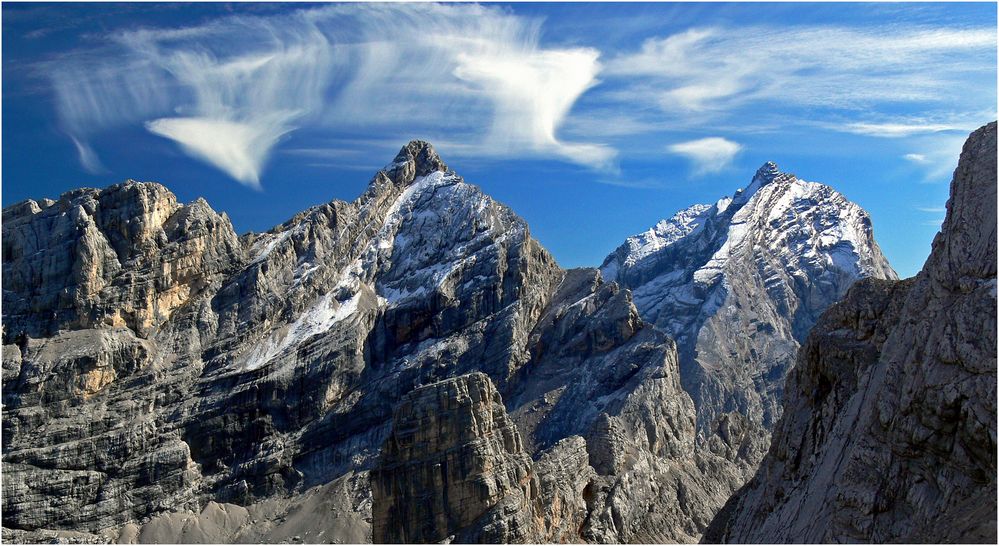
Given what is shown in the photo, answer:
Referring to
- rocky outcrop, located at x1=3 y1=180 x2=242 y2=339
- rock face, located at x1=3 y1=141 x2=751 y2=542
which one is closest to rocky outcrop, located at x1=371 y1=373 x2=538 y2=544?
rock face, located at x1=3 y1=141 x2=751 y2=542

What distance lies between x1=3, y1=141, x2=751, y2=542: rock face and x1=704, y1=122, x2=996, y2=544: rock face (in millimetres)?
80006

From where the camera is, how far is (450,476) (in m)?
80.6

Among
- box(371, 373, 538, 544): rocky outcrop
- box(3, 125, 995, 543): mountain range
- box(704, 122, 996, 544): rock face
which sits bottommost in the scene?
box(704, 122, 996, 544): rock face

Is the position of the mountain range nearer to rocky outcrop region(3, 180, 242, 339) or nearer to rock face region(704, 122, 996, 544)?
rocky outcrop region(3, 180, 242, 339)

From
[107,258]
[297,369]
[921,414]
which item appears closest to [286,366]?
[297,369]

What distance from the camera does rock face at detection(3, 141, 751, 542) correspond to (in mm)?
134500

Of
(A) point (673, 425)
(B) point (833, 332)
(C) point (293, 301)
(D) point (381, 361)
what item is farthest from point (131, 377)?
(B) point (833, 332)

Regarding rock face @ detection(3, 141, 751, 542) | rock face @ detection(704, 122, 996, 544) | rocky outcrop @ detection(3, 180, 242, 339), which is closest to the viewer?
rock face @ detection(704, 122, 996, 544)

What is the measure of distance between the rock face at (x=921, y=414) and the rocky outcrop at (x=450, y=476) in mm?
44009

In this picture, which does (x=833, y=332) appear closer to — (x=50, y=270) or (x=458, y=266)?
(x=458, y=266)

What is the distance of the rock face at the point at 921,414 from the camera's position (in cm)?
2770

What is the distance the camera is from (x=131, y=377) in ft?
488

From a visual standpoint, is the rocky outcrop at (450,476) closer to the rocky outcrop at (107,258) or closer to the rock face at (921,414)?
the rock face at (921,414)

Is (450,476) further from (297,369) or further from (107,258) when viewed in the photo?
(107,258)
